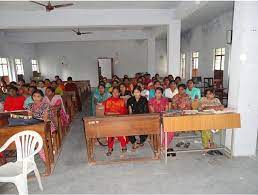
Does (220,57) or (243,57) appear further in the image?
(220,57)

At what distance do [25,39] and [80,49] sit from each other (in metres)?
3.99

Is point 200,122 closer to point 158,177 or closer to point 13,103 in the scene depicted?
point 158,177

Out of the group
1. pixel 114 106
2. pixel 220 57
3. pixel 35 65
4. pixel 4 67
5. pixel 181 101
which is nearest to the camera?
pixel 114 106

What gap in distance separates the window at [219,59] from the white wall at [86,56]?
22.8 ft

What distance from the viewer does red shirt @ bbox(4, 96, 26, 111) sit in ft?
15.7

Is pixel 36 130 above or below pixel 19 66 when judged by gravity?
below

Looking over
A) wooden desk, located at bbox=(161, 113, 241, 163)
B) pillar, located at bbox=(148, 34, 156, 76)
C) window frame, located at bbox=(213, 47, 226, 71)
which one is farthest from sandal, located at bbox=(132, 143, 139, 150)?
pillar, located at bbox=(148, 34, 156, 76)

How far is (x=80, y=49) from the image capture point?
51.3 ft

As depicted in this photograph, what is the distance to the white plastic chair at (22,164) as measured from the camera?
262 centimetres

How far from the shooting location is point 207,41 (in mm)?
10031

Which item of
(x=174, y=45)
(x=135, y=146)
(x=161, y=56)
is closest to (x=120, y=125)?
(x=135, y=146)

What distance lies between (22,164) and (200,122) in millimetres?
2717

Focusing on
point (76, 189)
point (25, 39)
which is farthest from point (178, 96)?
point (25, 39)

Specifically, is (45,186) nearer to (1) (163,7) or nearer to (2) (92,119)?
(2) (92,119)
